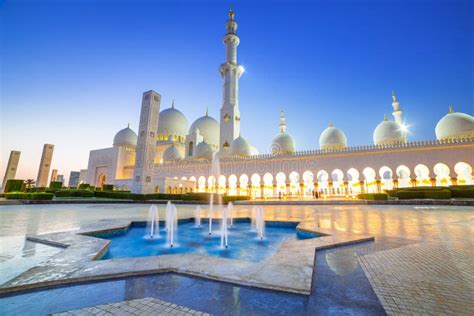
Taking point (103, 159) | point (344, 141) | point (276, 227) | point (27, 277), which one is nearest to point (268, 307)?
point (27, 277)

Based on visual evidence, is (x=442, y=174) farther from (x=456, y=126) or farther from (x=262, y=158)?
(x=262, y=158)

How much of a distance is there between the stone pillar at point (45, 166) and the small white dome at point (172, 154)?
15335mm

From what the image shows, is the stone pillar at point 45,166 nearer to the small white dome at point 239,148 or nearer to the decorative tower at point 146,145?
the decorative tower at point 146,145

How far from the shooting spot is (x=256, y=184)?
2756cm

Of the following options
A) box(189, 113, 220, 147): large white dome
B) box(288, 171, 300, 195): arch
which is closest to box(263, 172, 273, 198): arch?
box(288, 171, 300, 195): arch

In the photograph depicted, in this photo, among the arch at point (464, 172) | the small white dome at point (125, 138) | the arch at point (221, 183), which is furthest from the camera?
the small white dome at point (125, 138)

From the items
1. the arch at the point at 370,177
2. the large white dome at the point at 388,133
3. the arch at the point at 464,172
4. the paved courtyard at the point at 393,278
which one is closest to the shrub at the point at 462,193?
the arch at the point at 464,172

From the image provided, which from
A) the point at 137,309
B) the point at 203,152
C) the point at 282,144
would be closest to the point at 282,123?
the point at 282,144

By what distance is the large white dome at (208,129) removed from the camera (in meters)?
36.2

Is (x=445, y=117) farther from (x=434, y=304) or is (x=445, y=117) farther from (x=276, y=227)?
(x=434, y=304)

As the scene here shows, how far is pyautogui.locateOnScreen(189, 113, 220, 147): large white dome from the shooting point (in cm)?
3616

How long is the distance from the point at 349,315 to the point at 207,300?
1.16 meters

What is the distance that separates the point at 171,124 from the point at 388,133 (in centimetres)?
3084

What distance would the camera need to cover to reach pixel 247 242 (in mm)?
5137
